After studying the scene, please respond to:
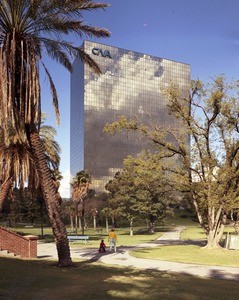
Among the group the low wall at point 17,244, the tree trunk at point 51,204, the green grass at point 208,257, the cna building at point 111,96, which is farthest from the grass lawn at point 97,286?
the cna building at point 111,96

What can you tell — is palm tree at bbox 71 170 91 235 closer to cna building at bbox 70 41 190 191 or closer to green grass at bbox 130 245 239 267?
green grass at bbox 130 245 239 267

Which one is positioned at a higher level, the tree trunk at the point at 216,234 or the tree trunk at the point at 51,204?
the tree trunk at the point at 51,204

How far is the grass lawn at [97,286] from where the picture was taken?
10371mm

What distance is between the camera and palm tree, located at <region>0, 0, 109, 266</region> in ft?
49.9

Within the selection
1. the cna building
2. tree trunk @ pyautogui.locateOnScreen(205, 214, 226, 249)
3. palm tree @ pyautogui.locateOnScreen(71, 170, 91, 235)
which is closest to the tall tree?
tree trunk @ pyautogui.locateOnScreen(205, 214, 226, 249)

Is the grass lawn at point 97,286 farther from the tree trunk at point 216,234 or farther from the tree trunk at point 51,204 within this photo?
the tree trunk at point 216,234

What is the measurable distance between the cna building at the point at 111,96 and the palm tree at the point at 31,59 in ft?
463

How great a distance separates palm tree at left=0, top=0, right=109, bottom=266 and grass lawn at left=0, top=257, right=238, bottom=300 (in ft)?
9.19

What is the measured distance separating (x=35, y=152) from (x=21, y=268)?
15.5ft

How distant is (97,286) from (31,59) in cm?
900

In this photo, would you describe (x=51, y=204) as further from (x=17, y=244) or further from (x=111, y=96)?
(x=111, y=96)

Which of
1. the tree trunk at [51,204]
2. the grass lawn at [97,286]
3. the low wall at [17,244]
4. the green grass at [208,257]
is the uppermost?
the tree trunk at [51,204]

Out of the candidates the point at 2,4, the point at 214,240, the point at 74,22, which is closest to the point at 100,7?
the point at 74,22

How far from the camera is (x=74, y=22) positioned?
56.5 ft
